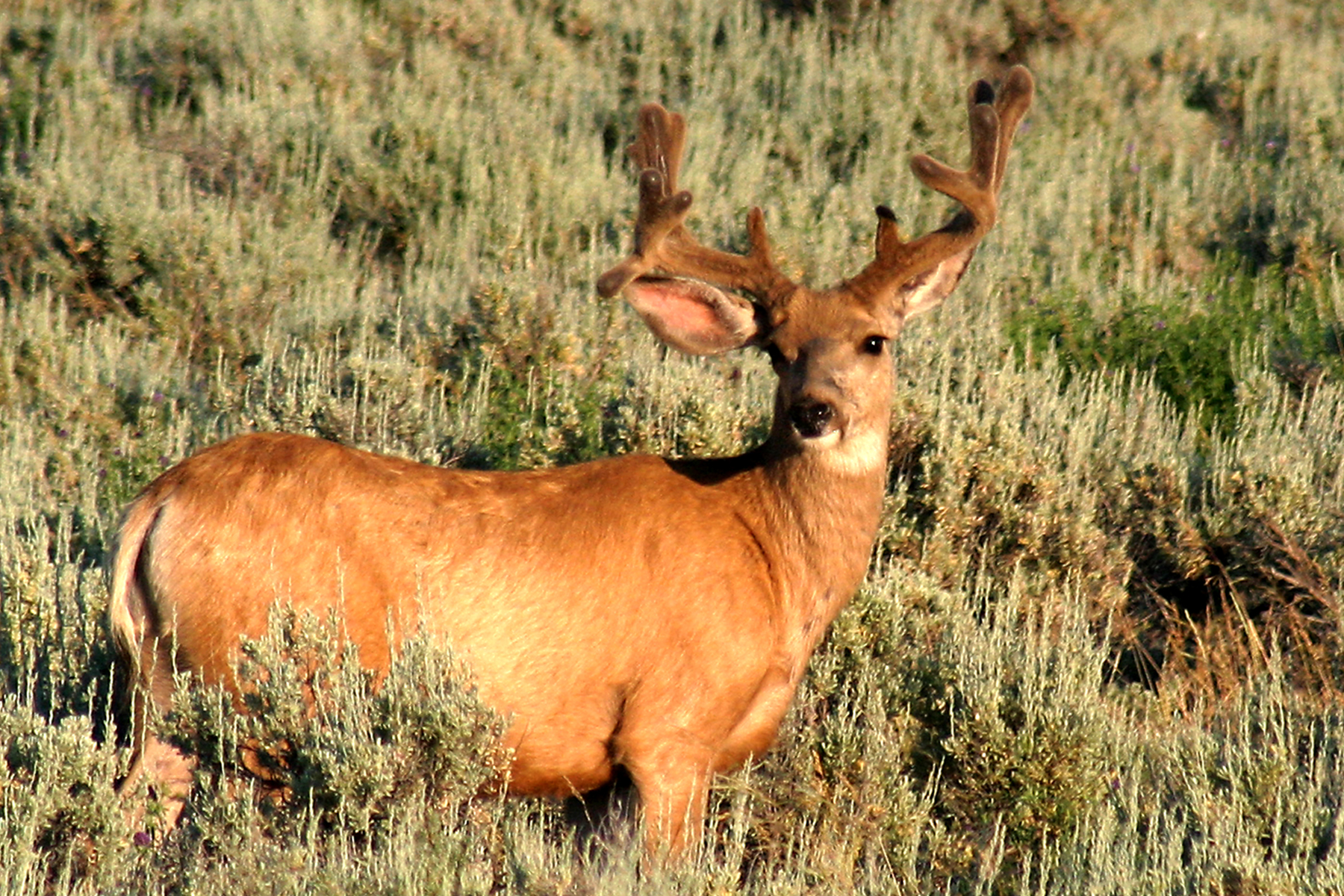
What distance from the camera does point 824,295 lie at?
543 cm

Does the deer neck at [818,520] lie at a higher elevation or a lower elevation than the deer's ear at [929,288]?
lower

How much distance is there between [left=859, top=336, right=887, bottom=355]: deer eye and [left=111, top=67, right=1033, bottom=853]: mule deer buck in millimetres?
13

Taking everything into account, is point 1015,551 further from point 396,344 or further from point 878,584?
point 396,344

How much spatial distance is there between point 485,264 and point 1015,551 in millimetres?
3525

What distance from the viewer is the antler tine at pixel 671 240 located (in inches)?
205

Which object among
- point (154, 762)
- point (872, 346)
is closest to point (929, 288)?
point (872, 346)

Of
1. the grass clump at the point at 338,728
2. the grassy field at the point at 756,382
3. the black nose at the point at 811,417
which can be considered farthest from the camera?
the black nose at the point at 811,417

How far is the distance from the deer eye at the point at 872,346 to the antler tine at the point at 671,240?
0.34 metres

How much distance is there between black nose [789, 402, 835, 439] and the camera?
507cm

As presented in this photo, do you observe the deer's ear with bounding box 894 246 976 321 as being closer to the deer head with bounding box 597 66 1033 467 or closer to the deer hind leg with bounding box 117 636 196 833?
the deer head with bounding box 597 66 1033 467

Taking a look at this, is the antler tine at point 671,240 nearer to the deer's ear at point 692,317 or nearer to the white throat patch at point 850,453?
the deer's ear at point 692,317

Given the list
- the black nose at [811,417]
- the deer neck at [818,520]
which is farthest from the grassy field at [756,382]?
the black nose at [811,417]

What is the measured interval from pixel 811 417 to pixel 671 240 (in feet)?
2.83

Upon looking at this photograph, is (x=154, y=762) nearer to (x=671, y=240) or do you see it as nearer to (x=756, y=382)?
(x=671, y=240)
